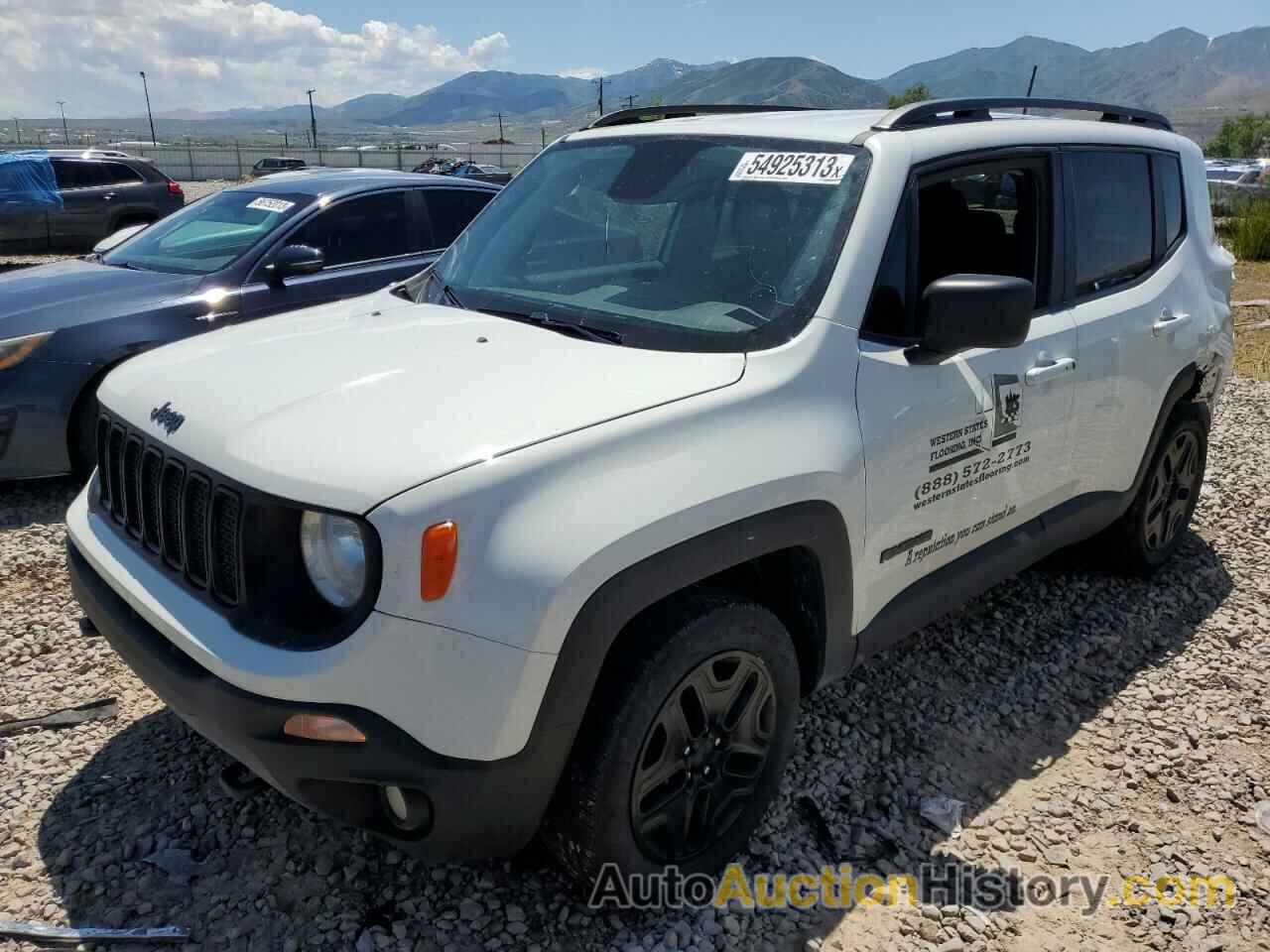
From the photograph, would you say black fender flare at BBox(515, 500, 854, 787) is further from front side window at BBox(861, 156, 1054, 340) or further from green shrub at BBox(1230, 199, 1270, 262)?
green shrub at BBox(1230, 199, 1270, 262)

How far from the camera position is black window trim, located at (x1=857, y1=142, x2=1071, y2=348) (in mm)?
2764

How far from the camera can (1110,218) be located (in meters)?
3.68

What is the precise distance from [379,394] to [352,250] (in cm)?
403

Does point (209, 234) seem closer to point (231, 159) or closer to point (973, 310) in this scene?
point (973, 310)

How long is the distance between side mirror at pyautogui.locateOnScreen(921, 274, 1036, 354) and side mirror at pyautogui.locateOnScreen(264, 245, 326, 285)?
352 cm

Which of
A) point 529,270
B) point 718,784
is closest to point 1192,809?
point 718,784

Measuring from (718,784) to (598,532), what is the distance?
91 cm

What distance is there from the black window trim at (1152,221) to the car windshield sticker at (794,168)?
1.09 meters

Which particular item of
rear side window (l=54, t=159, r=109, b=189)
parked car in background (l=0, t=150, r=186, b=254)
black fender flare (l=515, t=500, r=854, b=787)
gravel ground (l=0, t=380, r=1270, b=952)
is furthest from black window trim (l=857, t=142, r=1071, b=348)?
rear side window (l=54, t=159, r=109, b=189)

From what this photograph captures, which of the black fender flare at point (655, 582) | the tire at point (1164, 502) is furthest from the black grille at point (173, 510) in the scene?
the tire at point (1164, 502)

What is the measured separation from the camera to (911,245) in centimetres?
286

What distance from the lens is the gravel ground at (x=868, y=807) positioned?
8.08ft

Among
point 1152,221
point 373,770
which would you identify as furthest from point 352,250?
point 373,770

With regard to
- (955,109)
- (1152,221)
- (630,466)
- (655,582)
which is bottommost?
(655,582)
